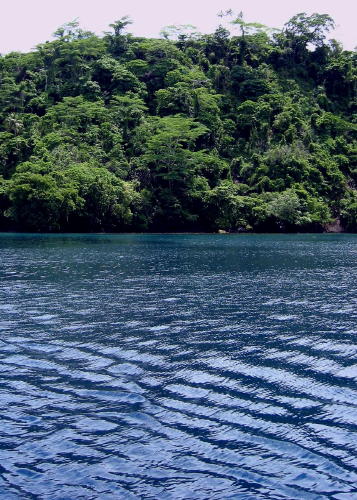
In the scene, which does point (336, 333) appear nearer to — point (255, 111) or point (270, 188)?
point (270, 188)

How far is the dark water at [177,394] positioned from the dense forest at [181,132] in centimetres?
6252

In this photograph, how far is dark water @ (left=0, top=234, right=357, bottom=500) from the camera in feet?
28.9

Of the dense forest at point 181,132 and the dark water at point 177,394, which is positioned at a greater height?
the dense forest at point 181,132

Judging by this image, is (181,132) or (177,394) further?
(181,132)

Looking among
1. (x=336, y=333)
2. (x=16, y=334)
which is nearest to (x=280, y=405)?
(x=336, y=333)

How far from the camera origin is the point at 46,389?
1295cm

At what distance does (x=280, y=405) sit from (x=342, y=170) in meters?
107

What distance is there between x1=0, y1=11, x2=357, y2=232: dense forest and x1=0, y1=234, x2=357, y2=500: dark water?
62.5m

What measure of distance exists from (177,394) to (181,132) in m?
87.9

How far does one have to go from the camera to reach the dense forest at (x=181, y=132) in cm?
8944

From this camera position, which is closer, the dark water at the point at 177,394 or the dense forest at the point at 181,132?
the dark water at the point at 177,394

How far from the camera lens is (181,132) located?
9719 centimetres

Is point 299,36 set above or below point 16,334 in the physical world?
above

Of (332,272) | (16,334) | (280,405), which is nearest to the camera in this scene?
(280,405)
